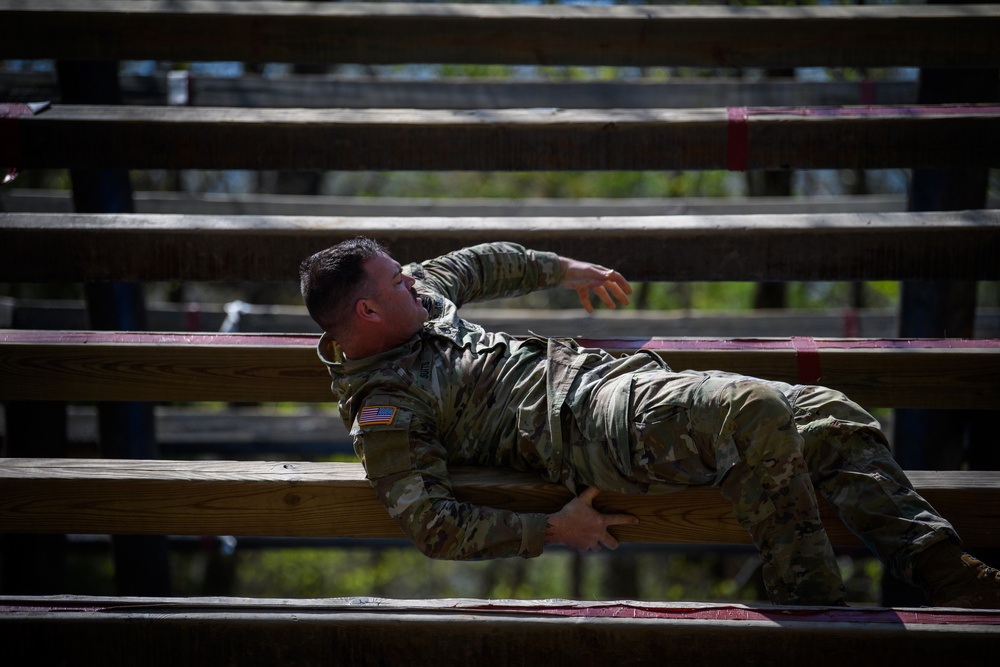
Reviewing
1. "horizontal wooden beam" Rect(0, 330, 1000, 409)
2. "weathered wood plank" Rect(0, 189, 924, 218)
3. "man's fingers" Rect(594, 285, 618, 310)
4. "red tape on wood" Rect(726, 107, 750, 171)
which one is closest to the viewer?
"horizontal wooden beam" Rect(0, 330, 1000, 409)

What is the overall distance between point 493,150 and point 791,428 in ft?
5.61

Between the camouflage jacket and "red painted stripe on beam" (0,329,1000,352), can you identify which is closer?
the camouflage jacket

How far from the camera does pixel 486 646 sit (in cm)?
217

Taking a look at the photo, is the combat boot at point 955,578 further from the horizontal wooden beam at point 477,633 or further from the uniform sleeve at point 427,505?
the uniform sleeve at point 427,505

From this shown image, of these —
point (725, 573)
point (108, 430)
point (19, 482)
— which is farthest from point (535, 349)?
point (725, 573)

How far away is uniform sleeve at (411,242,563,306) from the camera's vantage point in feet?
9.97

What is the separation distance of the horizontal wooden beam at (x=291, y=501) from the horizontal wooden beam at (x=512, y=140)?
1.38 metres

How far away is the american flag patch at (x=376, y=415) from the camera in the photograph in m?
2.35

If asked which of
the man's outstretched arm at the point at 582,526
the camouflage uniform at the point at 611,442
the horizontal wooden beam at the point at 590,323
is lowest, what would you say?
the horizontal wooden beam at the point at 590,323

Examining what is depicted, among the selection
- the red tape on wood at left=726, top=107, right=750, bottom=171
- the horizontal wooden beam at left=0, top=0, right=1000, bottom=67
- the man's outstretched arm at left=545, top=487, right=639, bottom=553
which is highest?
the horizontal wooden beam at left=0, top=0, right=1000, bottom=67

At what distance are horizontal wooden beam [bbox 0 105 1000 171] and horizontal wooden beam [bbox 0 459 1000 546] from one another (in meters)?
1.38

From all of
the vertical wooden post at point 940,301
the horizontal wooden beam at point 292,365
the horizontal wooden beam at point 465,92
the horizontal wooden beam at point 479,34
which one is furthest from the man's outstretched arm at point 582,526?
the horizontal wooden beam at point 465,92

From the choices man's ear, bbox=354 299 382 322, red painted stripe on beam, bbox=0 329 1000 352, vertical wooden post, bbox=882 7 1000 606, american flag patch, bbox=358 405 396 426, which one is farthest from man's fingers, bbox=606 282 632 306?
vertical wooden post, bbox=882 7 1000 606

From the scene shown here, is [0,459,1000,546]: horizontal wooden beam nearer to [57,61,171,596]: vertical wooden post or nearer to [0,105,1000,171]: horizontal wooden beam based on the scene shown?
[57,61,171,596]: vertical wooden post
